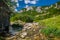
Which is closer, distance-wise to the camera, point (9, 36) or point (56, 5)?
point (9, 36)

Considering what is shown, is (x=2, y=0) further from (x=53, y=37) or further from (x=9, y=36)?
(x=53, y=37)

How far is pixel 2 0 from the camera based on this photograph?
32.4 meters

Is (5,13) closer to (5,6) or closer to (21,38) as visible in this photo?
(5,6)

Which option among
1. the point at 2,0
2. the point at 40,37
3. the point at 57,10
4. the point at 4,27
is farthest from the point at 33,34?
the point at 57,10

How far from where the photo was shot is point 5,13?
33.8 meters

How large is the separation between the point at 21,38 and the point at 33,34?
2.15 meters

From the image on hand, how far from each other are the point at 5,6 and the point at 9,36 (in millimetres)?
4450

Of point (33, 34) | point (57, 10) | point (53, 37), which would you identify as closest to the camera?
point (53, 37)

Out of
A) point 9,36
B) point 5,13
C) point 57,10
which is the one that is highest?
point 57,10

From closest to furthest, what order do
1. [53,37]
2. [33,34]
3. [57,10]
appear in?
[53,37], [33,34], [57,10]

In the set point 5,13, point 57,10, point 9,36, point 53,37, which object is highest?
point 57,10

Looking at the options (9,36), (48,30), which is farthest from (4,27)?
(48,30)

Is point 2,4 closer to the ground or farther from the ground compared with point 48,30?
farther from the ground

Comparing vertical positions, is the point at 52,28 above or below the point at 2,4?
below
